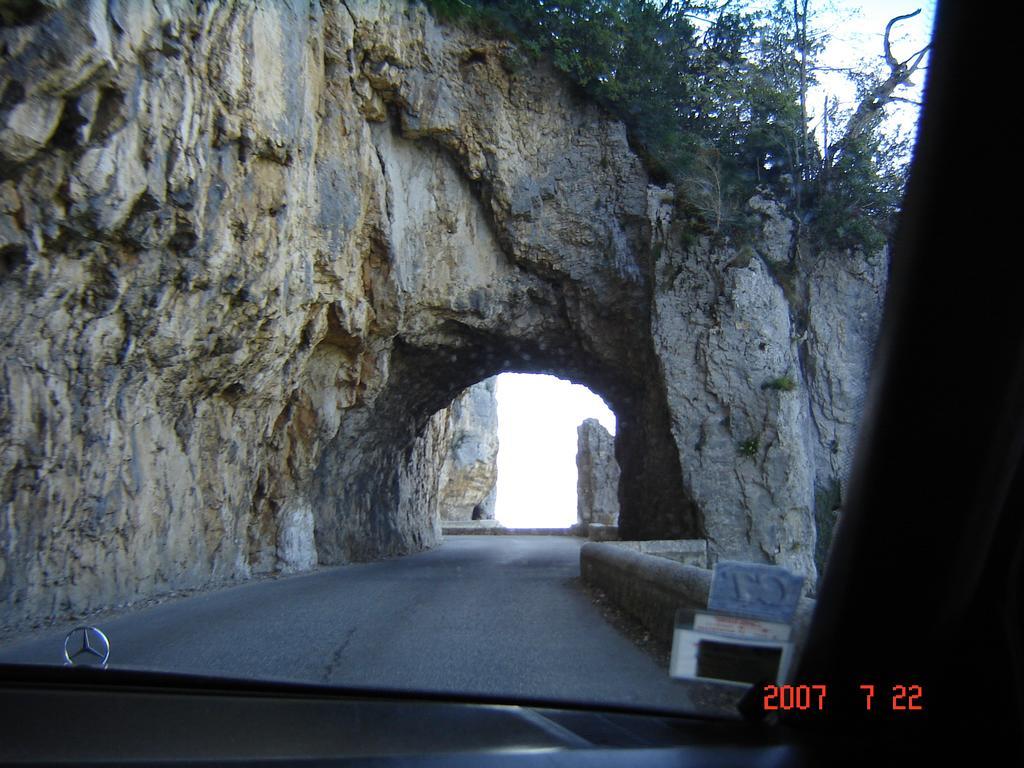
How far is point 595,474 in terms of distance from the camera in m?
37.3

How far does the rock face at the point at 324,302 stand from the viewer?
8.15m

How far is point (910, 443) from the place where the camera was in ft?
7.98

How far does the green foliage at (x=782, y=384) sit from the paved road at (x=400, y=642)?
334 inches

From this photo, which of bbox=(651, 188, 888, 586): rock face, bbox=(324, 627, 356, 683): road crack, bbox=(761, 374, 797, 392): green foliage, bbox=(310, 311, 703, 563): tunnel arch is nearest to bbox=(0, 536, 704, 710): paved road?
bbox=(324, 627, 356, 683): road crack

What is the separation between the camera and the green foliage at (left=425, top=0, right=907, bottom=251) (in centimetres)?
1756

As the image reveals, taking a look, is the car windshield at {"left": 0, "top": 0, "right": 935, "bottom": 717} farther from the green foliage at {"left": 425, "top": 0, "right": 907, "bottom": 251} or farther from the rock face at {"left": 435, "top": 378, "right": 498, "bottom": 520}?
the rock face at {"left": 435, "top": 378, "right": 498, "bottom": 520}

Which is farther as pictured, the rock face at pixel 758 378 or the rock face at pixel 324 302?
the rock face at pixel 758 378

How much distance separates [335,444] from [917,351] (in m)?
16.4

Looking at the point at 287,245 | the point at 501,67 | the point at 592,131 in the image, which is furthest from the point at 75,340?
the point at 592,131

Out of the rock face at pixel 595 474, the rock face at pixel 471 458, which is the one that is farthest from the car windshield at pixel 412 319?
the rock face at pixel 471 458

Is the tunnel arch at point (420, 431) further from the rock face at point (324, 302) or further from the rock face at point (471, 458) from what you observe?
the rock face at point (471, 458)

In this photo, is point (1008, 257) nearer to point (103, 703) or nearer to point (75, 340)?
point (103, 703)

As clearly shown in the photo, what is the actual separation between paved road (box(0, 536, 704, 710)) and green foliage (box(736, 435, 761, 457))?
24.9 ft
